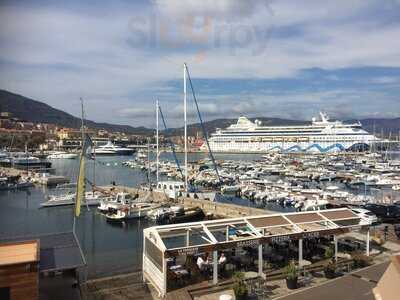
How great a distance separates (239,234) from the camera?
12.5 metres

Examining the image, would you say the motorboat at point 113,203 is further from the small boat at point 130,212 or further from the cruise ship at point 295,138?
the cruise ship at point 295,138

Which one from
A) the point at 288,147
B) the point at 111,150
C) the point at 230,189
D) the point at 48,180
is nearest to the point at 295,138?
the point at 288,147

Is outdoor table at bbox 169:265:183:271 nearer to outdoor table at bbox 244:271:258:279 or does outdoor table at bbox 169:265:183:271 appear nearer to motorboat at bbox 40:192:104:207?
outdoor table at bbox 244:271:258:279

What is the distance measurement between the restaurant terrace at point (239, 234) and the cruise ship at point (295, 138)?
86.1 metres

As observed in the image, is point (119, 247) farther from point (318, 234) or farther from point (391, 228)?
point (391, 228)

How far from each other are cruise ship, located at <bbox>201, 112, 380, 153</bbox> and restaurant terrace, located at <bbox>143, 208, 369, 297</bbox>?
86.1 meters

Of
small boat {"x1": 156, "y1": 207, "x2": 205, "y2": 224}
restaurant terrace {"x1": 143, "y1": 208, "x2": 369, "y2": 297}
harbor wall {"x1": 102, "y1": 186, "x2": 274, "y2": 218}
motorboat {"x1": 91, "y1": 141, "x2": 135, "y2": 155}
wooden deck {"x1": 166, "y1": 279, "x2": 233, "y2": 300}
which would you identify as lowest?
motorboat {"x1": 91, "y1": 141, "x2": 135, "y2": 155}

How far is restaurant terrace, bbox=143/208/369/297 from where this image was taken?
34.0 feet

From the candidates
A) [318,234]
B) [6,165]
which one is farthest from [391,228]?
[6,165]

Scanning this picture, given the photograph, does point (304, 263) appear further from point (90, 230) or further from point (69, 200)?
point (69, 200)

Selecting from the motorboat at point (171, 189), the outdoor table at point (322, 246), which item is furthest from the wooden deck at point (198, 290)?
the motorboat at point (171, 189)

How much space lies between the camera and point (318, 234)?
39.3ft

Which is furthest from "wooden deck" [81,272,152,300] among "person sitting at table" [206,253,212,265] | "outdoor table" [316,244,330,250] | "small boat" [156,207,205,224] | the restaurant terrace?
"small boat" [156,207,205,224]

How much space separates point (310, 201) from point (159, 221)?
11326mm
